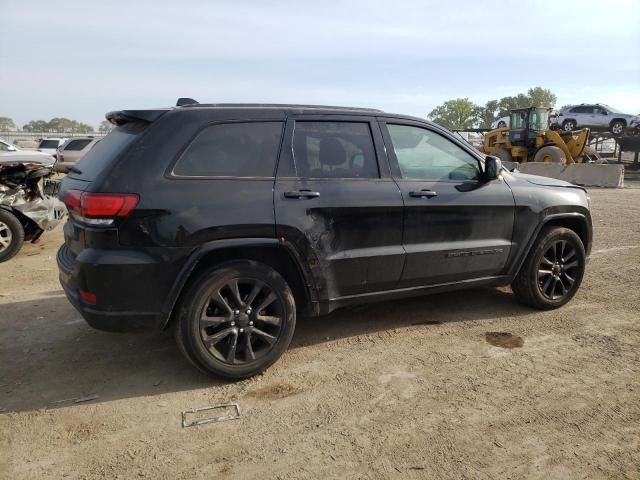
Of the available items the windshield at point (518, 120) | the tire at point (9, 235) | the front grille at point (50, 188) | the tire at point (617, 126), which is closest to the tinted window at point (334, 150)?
the tire at point (9, 235)

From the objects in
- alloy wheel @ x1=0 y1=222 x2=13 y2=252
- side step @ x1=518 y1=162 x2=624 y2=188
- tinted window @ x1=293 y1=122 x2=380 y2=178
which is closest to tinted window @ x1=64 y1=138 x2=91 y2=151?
alloy wheel @ x1=0 y1=222 x2=13 y2=252

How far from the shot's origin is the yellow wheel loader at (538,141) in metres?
18.2

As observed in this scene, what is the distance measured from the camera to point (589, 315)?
14.9 ft

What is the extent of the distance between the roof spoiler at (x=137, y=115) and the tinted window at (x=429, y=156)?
5.79 ft

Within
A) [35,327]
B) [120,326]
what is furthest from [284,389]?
[35,327]

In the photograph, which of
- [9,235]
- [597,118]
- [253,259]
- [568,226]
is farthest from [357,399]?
[597,118]

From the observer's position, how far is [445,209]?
13.0 feet

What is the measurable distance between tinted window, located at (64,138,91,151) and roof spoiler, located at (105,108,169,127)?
18.3 meters

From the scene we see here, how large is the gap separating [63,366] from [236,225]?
174cm

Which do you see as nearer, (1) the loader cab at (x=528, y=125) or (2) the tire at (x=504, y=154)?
(1) the loader cab at (x=528, y=125)

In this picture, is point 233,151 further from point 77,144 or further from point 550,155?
point 77,144

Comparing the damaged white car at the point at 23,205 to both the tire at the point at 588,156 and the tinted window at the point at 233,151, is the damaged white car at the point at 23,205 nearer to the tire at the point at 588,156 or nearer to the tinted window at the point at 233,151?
the tinted window at the point at 233,151

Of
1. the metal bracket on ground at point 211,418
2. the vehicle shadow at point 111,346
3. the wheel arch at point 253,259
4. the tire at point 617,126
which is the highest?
the tire at point 617,126

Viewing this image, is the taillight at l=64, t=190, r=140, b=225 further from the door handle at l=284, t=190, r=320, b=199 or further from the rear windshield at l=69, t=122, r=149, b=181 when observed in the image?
the door handle at l=284, t=190, r=320, b=199
